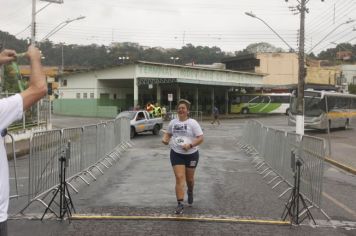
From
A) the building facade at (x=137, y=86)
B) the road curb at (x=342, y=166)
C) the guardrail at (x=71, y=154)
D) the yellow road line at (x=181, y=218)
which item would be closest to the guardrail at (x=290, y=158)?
the yellow road line at (x=181, y=218)

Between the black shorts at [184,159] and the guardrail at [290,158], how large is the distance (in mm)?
1735

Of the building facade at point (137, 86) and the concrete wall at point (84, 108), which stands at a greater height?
the building facade at point (137, 86)

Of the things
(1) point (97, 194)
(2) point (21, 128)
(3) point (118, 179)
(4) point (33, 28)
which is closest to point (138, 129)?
(2) point (21, 128)

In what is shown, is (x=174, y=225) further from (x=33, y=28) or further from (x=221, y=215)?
(x=33, y=28)

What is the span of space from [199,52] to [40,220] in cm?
10746

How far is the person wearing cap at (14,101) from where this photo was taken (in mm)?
Result: 3332

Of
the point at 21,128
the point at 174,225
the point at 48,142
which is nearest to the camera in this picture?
the point at 174,225

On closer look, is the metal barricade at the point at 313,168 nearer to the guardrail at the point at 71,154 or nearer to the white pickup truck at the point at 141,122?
the guardrail at the point at 71,154

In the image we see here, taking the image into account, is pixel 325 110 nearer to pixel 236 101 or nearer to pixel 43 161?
pixel 43 161

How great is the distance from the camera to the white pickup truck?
2889 centimetres

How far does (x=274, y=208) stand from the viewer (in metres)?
9.63

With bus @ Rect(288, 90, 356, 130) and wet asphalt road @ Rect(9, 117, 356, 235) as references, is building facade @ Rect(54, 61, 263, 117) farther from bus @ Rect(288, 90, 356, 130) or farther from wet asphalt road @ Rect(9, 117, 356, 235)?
wet asphalt road @ Rect(9, 117, 356, 235)

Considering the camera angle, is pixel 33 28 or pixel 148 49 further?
pixel 148 49

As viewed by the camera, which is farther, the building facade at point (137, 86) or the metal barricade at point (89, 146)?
the building facade at point (137, 86)
